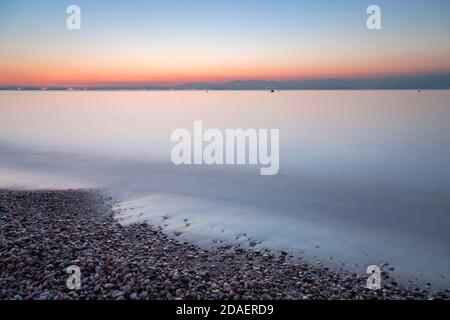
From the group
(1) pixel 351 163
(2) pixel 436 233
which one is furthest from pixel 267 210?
(1) pixel 351 163

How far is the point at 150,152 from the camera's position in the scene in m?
25.8

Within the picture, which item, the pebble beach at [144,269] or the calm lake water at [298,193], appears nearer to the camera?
the pebble beach at [144,269]

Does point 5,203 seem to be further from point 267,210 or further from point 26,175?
point 267,210

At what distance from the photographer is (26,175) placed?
17812 mm

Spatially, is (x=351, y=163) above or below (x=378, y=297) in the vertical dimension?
above

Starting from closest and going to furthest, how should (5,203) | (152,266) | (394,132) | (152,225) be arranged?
(152,266), (152,225), (5,203), (394,132)

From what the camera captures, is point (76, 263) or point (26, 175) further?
point (26, 175)

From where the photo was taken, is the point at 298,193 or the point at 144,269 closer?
the point at 144,269

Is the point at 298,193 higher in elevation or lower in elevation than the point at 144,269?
higher

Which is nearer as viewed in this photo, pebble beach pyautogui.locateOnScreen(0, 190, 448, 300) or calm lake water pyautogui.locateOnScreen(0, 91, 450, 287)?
pebble beach pyautogui.locateOnScreen(0, 190, 448, 300)

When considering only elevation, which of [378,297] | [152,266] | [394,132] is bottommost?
[378,297]
